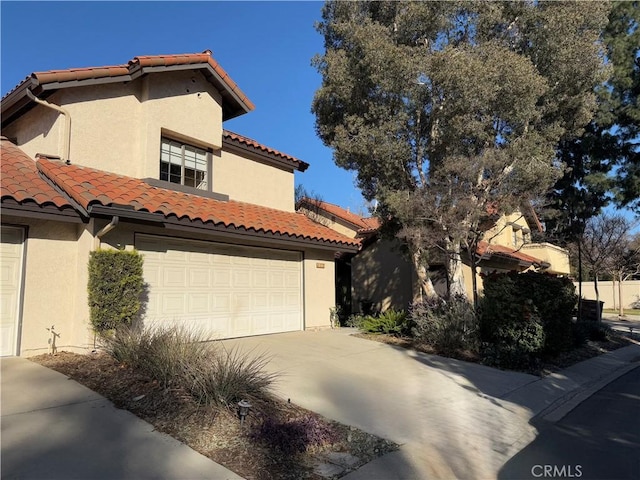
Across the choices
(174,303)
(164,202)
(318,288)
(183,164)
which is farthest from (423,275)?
(164,202)

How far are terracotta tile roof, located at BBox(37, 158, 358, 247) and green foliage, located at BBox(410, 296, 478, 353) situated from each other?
3683 millimetres

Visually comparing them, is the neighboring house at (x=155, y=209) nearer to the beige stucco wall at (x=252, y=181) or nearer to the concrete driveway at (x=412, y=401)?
the beige stucco wall at (x=252, y=181)

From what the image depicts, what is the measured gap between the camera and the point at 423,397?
7633 mm

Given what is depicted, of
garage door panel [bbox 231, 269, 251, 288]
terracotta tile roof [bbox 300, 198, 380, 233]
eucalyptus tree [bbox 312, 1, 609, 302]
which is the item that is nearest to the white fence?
terracotta tile roof [bbox 300, 198, 380, 233]

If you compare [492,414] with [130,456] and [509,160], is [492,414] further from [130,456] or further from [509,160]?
[509,160]

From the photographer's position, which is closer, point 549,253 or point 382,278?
point 382,278

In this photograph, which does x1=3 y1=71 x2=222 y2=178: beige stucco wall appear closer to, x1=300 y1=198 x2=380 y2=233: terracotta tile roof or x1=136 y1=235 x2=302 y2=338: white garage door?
x1=136 y1=235 x2=302 y2=338: white garage door

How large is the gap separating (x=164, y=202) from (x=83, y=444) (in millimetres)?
6516

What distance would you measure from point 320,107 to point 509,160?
19.3ft

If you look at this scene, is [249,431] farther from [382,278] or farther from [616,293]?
[616,293]

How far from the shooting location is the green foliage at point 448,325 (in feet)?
38.7

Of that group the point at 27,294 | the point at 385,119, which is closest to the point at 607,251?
the point at 385,119

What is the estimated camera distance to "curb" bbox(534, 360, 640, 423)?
733 centimetres

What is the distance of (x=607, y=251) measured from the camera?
26.1 meters
